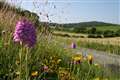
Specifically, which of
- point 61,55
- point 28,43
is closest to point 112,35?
point 61,55

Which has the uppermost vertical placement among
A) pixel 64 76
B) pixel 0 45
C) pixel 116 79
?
pixel 0 45

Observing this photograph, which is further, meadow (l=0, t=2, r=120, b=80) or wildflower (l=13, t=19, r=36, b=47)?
meadow (l=0, t=2, r=120, b=80)

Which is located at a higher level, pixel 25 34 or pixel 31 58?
pixel 25 34

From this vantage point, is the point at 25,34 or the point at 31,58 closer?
the point at 25,34

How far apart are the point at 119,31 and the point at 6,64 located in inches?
1877

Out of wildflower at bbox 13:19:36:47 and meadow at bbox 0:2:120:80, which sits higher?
wildflower at bbox 13:19:36:47

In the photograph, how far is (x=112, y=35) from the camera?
162ft

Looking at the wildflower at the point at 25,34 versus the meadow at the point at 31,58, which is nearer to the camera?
the wildflower at the point at 25,34

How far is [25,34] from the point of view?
277 cm

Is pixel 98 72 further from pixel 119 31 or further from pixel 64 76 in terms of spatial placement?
pixel 119 31

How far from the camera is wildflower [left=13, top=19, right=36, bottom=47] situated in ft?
8.92

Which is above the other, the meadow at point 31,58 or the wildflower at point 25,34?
the wildflower at point 25,34

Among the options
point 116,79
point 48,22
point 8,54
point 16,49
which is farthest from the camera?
point 48,22

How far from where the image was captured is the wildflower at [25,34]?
8.92 ft
